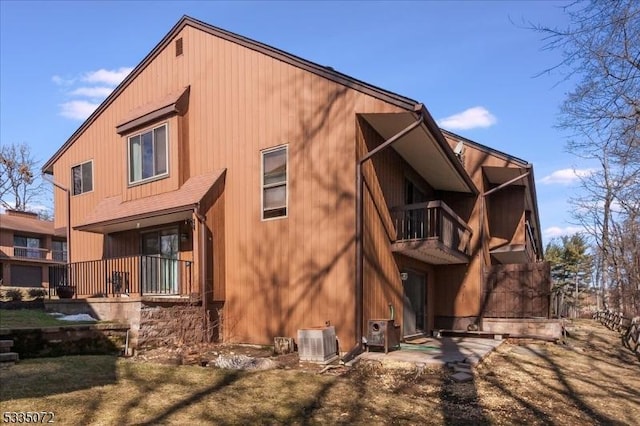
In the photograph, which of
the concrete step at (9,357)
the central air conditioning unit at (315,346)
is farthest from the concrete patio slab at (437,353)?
the concrete step at (9,357)

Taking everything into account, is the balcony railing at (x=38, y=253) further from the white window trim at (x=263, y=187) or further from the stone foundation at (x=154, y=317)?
the white window trim at (x=263, y=187)

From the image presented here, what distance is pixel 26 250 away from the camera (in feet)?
108

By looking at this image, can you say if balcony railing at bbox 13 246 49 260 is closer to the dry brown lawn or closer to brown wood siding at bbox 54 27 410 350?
brown wood siding at bbox 54 27 410 350

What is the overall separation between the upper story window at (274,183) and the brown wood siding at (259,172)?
17 centimetres

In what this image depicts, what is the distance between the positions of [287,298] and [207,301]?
6.54 ft

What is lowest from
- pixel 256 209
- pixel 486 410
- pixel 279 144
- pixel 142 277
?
pixel 486 410

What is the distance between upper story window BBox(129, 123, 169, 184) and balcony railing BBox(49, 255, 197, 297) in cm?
228

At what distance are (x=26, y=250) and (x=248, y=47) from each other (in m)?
29.5

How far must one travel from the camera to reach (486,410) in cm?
596

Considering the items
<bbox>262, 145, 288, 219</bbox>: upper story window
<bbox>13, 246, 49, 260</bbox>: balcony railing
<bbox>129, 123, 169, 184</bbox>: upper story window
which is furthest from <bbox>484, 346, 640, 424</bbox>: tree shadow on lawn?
<bbox>13, 246, 49, 260</bbox>: balcony railing

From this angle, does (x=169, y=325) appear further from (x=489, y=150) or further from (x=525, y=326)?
(x=489, y=150)

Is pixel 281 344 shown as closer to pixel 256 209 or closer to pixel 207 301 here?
pixel 207 301

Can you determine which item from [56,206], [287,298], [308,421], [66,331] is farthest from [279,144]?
[56,206]

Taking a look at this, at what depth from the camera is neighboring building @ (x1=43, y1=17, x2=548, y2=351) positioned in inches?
372
